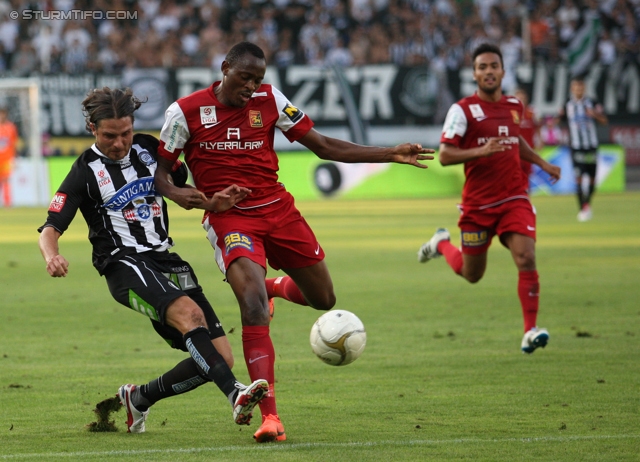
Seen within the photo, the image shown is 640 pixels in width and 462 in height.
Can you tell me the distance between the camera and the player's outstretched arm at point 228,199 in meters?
6.05

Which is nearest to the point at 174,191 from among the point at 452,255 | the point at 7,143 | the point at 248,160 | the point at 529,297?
the point at 248,160

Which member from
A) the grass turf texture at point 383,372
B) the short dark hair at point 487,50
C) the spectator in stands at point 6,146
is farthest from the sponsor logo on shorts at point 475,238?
the spectator in stands at point 6,146

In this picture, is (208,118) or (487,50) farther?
A: (487,50)

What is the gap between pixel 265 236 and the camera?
632 centimetres

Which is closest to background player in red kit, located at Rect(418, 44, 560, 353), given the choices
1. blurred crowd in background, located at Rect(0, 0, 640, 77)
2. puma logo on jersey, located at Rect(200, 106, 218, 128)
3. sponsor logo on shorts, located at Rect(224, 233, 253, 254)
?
puma logo on jersey, located at Rect(200, 106, 218, 128)

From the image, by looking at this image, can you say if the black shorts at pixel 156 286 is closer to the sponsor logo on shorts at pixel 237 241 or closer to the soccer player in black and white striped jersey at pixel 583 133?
the sponsor logo on shorts at pixel 237 241

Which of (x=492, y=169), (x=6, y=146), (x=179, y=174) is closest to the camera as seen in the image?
(x=179, y=174)

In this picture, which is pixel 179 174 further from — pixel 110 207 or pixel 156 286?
pixel 156 286

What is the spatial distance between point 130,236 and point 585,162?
1677 centimetres

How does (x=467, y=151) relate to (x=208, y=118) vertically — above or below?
below

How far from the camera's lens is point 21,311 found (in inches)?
426

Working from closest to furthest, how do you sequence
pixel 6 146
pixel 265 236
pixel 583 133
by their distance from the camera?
pixel 265 236
pixel 583 133
pixel 6 146

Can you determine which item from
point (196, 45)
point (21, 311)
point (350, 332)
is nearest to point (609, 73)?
point (196, 45)

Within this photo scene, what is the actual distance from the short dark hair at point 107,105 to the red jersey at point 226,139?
422 millimetres
